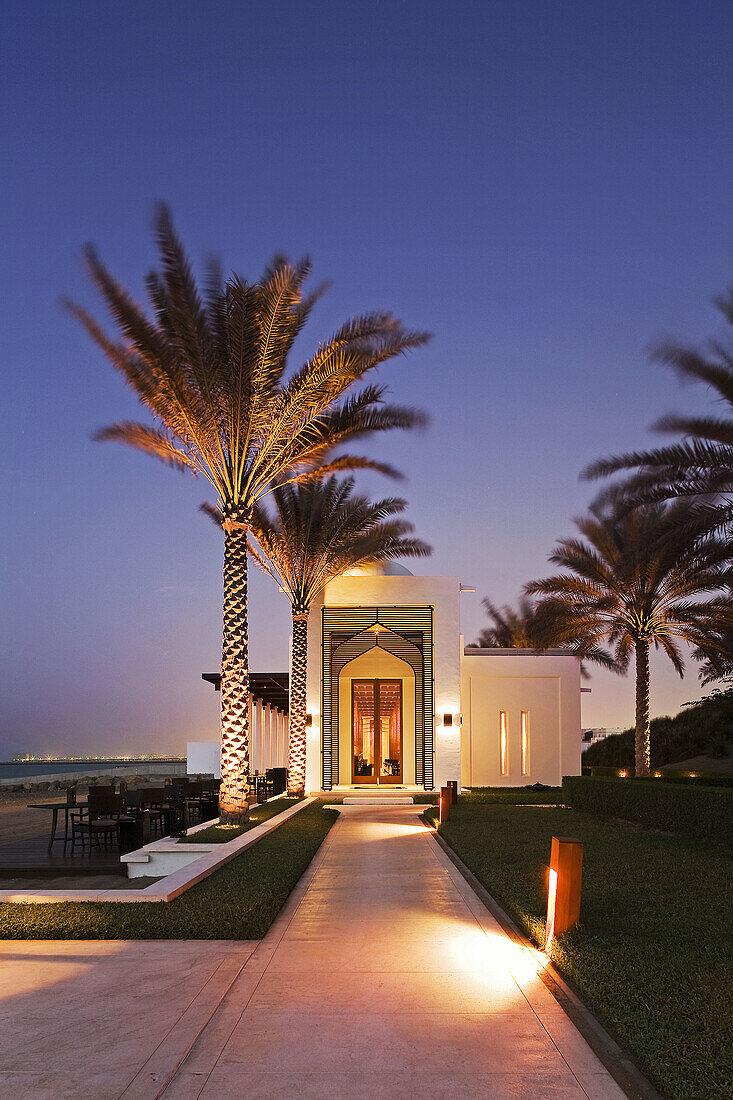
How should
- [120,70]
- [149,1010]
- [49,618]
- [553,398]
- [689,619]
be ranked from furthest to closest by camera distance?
[49,618] → [553,398] → [689,619] → [120,70] → [149,1010]

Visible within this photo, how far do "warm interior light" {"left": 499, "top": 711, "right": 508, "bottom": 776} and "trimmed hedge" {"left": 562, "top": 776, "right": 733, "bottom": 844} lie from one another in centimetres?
804

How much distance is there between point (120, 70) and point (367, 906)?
12.2 meters

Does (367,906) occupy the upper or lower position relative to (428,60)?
lower

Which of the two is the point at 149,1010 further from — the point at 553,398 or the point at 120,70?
the point at 553,398

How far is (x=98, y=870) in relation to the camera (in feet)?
42.7

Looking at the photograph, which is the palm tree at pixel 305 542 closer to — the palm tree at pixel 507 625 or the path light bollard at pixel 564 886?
the path light bollard at pixel 564 886

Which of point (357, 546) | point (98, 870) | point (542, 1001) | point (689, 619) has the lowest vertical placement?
point (98, 870)

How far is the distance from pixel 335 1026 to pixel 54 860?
1006 cm

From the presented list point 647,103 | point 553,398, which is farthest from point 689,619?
point 647,103

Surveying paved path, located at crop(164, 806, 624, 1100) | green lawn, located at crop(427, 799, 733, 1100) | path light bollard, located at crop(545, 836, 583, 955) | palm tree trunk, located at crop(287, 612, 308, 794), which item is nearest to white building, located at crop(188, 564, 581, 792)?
palm tree trunk, located at crop(287, 612, 308, 794)

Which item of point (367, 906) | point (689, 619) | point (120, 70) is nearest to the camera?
point (367, 906)

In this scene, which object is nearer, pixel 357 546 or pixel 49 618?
pixel 357 546

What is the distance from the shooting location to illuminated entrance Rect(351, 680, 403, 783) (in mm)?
30516

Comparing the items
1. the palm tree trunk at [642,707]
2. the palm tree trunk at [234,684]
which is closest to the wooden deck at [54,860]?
the palm tree trunk at [234,684]
